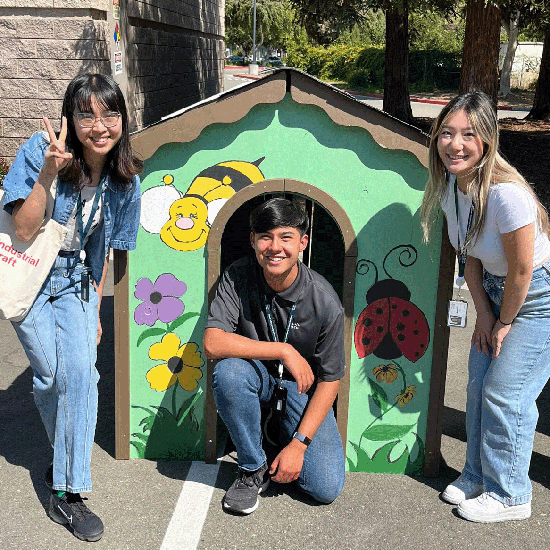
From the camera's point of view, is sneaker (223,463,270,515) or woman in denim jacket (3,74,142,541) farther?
sneaker (223,463,270,515)

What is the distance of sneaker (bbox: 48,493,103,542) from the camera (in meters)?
2.93

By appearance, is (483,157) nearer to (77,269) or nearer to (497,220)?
(497,220)

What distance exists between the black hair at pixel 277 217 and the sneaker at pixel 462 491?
132cm

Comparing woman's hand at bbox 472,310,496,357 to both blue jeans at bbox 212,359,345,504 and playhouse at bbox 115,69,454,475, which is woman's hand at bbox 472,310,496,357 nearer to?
playhouse at bbox 115,69,454,475

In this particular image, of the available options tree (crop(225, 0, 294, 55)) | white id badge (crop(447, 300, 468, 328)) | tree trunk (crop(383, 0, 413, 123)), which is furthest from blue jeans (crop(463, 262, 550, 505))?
tree (crop(225, 0, 294, 55))

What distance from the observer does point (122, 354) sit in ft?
11.2

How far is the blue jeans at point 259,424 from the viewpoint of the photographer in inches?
121

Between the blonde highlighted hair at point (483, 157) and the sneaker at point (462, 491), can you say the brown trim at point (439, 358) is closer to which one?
the sneaker at point (462, 491)

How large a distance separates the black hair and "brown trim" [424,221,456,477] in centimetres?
68

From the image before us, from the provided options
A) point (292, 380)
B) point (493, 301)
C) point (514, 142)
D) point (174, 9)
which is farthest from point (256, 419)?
point (514, 142)

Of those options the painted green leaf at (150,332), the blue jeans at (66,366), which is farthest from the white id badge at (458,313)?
the blue jeans at (66,366)

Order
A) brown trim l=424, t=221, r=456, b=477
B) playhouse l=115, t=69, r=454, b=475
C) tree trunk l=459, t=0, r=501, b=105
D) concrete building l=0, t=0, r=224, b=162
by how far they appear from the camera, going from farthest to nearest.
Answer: tree trunk l=459, t=0, r=501, b=105 < concrete building l=0, t=0, r=224, b=162 < brown trim l=424, t=221, r=456, b=477 < playhouse l=115, t=69, r=454, b=475

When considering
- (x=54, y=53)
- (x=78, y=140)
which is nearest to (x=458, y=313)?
(x=78, y=140)

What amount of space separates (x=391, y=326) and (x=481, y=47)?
8.80 m
